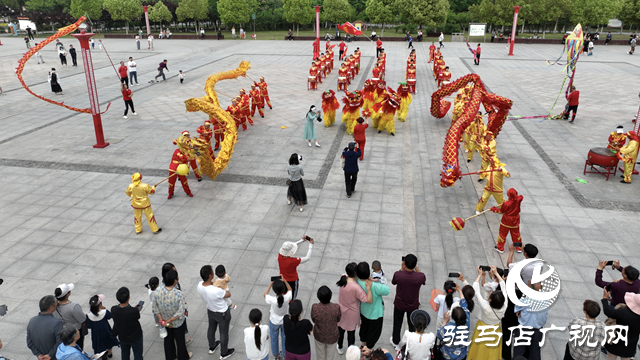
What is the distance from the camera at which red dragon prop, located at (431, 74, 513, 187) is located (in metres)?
8.80

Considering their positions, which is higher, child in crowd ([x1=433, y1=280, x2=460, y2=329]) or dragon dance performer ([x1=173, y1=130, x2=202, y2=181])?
dragon dance performer ([x1=173, y1=130, x2=202, y2=181])

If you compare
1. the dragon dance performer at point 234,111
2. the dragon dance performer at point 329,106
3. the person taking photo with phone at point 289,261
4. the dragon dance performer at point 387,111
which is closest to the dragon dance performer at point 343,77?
the dragon dance performer at point 329,106

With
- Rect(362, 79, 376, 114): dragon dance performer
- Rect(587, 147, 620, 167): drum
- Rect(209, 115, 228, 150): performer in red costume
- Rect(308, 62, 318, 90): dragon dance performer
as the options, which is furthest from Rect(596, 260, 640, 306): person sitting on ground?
Rect(308, 62, 318, 90): dragon dance performer

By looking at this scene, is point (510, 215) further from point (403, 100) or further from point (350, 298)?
point (403, 100)

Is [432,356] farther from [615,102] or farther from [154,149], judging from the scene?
[615,102]

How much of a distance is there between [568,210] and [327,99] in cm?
768

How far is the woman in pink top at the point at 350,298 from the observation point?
4684 mm

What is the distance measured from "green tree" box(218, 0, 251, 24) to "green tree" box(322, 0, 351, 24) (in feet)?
29.3

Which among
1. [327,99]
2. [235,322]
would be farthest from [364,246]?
[327,99]

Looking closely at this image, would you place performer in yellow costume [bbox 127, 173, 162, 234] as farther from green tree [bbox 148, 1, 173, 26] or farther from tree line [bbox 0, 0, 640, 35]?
green tree [bbox 148, 1, 173, 26]

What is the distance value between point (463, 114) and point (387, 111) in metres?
3.32

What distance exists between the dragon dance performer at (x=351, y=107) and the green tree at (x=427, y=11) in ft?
104

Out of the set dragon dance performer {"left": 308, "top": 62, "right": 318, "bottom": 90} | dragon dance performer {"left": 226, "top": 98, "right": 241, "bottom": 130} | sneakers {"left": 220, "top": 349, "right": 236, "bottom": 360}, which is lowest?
sneakers {"left": 220, "top": 349, "right": 236, "bottom": 360}

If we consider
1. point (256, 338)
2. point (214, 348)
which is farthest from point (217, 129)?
point (256, 338)
